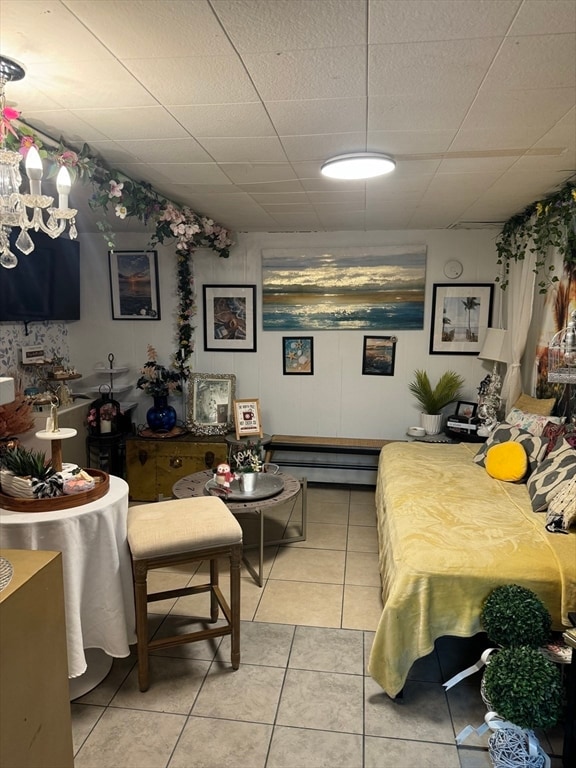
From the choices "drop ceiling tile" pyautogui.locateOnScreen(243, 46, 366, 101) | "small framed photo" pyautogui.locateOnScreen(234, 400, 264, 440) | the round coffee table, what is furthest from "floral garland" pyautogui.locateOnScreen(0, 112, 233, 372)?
the round coffee table

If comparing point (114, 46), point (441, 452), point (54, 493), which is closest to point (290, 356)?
point (441, 452)

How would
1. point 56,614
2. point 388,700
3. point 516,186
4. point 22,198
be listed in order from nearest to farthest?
1. point 56,614
2. point 22,198
3. point 388,700
4. point 516,186

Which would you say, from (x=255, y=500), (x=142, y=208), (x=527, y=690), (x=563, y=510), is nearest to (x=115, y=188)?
(x=142, y=208)

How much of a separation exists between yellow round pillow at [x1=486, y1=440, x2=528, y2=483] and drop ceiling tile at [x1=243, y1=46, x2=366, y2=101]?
2323mm

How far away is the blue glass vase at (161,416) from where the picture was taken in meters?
4.51

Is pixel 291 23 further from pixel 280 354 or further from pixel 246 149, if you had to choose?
pixel 280 354

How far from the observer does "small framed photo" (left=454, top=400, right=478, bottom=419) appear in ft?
14.6

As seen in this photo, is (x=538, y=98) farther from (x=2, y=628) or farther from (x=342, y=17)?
(x=2, y=628)

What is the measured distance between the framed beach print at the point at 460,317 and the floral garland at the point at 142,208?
200 cm

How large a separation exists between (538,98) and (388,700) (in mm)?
2507

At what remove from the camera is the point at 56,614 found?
143cm

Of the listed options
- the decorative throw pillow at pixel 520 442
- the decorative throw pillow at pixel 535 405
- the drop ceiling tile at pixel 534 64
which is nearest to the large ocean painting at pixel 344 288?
the decorative throw pillow at pixel 535 405

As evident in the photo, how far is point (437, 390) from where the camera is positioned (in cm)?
447

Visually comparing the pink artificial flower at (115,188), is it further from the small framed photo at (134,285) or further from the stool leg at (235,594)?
the small framed photo at (134,285)
